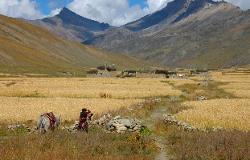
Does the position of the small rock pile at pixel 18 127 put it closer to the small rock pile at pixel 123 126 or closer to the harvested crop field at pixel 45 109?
the harvested crop field at pixel 45 109

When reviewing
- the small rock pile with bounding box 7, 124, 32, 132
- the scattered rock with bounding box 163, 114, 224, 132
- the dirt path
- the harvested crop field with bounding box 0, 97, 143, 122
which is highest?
the harvested crop field with bounding box 0, 97, 143, 122

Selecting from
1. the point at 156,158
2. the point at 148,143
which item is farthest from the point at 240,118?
the point at 156,158

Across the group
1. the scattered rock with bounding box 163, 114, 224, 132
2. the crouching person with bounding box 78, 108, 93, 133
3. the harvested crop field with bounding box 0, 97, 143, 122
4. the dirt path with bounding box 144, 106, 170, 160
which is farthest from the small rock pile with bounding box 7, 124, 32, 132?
the scattered rock with bounding box 163, 114, 224, 132

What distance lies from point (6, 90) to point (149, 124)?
42.8 m

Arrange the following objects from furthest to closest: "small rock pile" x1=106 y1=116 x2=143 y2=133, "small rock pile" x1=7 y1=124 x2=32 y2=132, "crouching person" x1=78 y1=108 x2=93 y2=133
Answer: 1. "small rock pile" x1=7 y1=124 x2=32 y2=132
2. "small rock pile" x1=106 y1=116 x2=143 y2=133
3. "crouching person" x1=78 y1=108 x2=93 y2=133

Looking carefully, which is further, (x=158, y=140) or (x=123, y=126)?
(x=123, y=126)

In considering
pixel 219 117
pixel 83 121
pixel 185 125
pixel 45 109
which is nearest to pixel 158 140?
pixel 83 121

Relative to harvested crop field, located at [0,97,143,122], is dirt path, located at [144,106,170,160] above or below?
below

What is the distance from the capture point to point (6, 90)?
76500mm

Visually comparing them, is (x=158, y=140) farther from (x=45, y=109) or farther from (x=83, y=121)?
(x=45, y=109)

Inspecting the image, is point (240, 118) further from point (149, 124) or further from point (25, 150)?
point (25, 150)

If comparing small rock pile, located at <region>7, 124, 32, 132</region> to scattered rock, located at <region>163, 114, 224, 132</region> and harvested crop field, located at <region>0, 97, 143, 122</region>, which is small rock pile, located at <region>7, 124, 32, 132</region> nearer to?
harvested crop field, located at <region>0, 97, 143, 122</region>

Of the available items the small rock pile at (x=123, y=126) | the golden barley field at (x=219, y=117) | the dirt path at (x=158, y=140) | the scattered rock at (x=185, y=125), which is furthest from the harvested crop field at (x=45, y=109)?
the golden barley field at (x=219, y=117)

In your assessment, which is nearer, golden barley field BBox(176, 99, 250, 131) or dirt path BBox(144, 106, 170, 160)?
dirt path BBox(144, 106, 170, 160)
